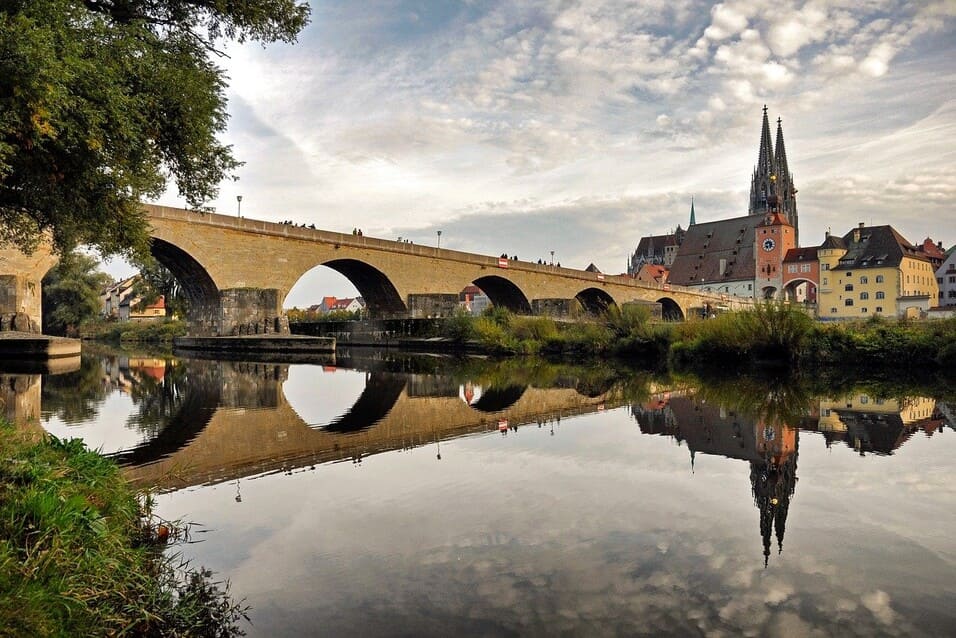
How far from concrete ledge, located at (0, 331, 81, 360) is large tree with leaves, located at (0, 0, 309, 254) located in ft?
41.9

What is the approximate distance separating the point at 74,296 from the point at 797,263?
80188 mm

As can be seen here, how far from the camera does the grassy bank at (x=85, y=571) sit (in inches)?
101

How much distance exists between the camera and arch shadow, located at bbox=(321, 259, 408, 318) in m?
39.1

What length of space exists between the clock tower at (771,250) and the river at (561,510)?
85.7 m

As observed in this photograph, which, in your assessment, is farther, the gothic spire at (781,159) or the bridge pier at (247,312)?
the gothic spire at (781,159)

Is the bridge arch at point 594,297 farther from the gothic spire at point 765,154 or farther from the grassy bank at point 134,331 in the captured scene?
the gothic spire at point 765,154

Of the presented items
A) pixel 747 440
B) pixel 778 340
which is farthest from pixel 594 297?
pixel 747 440

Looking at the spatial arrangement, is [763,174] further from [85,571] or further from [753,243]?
[85,571]

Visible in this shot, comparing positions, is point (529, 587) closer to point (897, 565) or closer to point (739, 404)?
point (897, 565)

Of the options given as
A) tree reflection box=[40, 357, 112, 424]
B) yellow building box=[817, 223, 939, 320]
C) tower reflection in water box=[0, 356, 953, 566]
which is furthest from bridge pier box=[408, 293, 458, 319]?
yellow building box=[817, 223, 939, 320]

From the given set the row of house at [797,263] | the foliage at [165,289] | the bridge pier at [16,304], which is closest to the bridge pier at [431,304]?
the bridge pier at [16,304]

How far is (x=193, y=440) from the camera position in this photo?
739 cm

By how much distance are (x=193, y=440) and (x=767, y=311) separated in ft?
47.3

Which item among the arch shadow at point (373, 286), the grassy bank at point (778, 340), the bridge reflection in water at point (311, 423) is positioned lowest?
the bridge reflection in water at point (311, 423)
